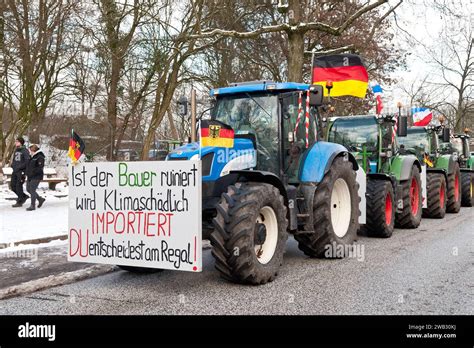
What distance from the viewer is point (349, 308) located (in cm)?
509

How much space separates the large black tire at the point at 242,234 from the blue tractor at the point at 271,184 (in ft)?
0.04

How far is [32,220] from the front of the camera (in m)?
11.0

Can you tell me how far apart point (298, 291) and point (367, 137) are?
6156 mm

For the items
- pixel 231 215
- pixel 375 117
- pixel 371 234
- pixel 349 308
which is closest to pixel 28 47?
pixel 375 117

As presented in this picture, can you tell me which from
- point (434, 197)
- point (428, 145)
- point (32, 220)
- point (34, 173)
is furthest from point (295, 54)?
point (32, 220)

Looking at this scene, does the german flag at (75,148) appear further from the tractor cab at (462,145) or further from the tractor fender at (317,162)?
the tractor cab at (462,145)

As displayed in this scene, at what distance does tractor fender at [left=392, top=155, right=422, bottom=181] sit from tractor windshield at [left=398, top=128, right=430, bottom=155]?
3.00m

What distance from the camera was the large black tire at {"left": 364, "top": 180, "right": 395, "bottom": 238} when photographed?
969 centimetres

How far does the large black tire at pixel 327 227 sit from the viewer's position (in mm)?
7301

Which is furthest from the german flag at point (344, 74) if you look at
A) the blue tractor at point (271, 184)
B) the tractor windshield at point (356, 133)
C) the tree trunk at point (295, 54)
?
the tree trunk at point (295, 54)

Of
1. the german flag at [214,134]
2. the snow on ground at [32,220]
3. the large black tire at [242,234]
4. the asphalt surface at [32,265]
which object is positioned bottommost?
the asphalt surface at [32,265]

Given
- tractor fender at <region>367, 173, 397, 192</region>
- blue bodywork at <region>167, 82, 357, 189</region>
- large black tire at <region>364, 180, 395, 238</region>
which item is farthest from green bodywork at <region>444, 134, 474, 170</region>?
blue bodywork at <region>167, 82, 357, 189</region>

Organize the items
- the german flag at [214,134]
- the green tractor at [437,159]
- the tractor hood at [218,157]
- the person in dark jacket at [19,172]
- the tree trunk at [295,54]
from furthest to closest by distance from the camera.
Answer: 1. the tree trunk at [295,54]
2. the green tractor at [437,159]
3. the person in dark jacket at [19,172]
4. the tractor hood at [218,157]
5. the german flag at [214,134]

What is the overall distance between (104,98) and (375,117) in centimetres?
1343
